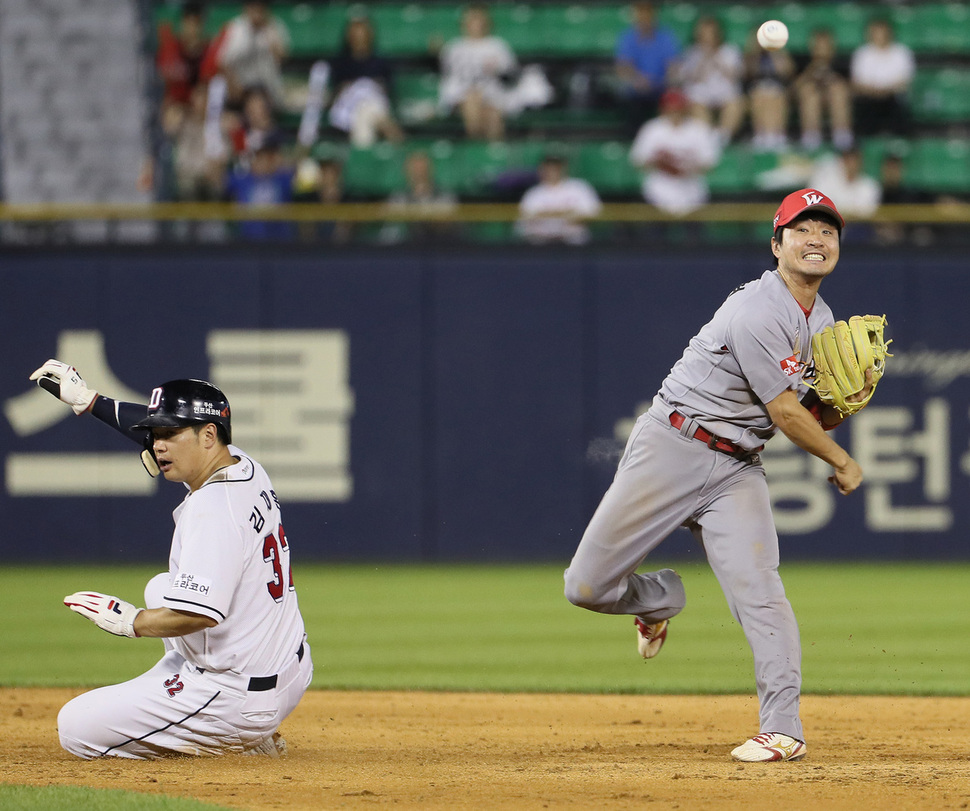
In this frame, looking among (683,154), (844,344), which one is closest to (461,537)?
(683,154)

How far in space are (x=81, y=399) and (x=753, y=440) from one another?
244cm

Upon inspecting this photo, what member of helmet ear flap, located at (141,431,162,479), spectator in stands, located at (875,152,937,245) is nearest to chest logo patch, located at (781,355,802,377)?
helmet ear flap, located at (141,431,162,479)

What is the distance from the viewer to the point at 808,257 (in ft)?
16.6

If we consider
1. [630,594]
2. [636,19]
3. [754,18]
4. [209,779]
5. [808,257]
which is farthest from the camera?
[754,18]

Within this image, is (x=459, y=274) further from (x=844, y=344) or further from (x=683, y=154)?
(x=844, y=344)

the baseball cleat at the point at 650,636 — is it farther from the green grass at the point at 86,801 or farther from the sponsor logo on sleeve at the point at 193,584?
the green grass at the point at 86,801

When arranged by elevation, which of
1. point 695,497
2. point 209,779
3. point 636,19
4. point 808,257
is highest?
point 636,19

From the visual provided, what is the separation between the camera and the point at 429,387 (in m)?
12.3

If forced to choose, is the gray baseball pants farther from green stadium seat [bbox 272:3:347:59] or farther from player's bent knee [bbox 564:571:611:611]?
green stadium seat [bbox 272:3:347:59]

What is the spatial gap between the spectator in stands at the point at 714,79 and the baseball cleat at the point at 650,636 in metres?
8.54

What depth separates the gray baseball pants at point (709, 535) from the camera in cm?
500

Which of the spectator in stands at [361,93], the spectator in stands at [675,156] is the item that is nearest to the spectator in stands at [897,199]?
the spectator in stands at [675,156]

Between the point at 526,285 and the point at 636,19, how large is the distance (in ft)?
11.0

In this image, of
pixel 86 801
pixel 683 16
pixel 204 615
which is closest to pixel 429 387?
pixel 683 16
